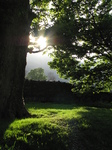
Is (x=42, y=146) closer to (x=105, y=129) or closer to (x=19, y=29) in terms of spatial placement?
(x=105, y=129)

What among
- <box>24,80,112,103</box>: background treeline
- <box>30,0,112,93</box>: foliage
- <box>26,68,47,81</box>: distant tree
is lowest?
<box>24,80,112,103</box>: background treeline

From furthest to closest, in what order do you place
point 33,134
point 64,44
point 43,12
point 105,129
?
point 43,12 → point 64,44 → point 105,129 → point 33,134

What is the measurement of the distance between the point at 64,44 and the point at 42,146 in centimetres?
783

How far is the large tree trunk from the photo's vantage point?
6.71 metres

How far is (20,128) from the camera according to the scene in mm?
5309

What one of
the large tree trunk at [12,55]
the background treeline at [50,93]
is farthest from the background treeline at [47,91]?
the large tree trunk at [12,55]

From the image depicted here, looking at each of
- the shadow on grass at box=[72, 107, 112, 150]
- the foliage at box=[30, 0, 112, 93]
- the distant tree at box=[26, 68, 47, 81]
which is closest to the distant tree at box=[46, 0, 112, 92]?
the foliage at box=[30, 0, 112, 93]

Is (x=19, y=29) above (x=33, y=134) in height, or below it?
above

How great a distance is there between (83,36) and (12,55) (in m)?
6.20

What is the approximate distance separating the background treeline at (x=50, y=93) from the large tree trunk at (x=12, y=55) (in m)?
11.3

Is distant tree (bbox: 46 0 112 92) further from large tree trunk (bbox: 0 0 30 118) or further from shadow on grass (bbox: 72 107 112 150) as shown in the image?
shadow on grass (bbox: 72 107 112 150)

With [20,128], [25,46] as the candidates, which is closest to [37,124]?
[20,128]

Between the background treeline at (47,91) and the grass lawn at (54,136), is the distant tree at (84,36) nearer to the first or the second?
the grass lawn at (54,136)

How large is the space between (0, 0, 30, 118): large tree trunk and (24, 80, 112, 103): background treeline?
1127 cm
